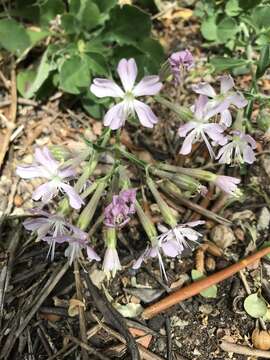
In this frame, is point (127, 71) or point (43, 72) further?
point (43, 72)

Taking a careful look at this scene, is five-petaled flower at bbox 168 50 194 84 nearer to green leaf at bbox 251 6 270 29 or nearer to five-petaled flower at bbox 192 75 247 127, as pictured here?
five-petaled flower at bbox 192 75 247 127

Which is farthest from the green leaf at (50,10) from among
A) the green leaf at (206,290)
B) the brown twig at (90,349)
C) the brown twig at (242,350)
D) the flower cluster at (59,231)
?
the brown twig at (242,350)

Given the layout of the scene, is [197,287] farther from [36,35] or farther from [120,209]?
[36,35]

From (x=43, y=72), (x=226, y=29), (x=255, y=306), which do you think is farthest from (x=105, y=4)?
(x=255, y=306)

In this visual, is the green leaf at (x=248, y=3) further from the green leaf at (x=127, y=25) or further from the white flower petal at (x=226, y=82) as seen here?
the white flower petal at (x=226, y=82)

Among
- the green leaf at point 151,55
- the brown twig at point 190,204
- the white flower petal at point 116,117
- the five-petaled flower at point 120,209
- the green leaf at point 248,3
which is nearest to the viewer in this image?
the five-petaled flower at point 120,209

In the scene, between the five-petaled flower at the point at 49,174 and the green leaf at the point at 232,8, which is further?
the green leaf at the point at 232,8
